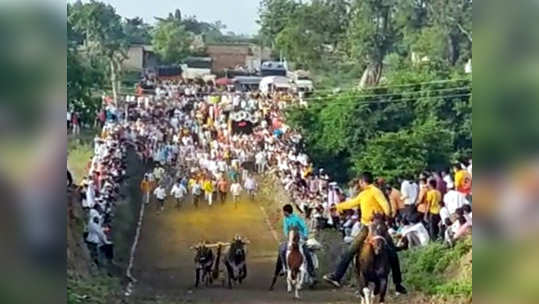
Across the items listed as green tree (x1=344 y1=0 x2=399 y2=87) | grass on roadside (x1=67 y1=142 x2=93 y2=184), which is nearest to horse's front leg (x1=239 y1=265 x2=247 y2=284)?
grass on roadside (x1=67 y1=142 x2=93 y2=184)

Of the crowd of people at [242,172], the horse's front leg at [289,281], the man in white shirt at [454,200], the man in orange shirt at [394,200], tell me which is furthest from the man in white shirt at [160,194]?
the man in white shirt at [454,200]

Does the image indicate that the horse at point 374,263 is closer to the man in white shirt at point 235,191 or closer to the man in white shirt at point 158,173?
the man in white shirt at point 235,191

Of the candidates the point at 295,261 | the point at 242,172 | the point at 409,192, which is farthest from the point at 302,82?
the point at 295,261

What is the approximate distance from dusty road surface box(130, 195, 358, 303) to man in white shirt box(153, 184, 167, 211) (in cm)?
3

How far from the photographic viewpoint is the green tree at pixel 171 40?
5160mm

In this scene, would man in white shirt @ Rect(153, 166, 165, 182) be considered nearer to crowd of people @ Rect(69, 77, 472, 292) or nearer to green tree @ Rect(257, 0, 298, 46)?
crowd of people @ Rect(69, 77, 472, 292)

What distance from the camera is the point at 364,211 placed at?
5.34 metres

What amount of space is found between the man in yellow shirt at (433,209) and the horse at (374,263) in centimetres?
23

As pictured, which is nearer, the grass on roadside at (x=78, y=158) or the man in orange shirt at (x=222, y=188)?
the grass on roadside at (x=78, y=158)

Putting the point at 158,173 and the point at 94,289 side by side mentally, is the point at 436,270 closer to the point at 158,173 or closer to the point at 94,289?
the point at 158,173

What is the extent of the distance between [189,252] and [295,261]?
533 mm

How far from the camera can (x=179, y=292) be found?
530 centimetres

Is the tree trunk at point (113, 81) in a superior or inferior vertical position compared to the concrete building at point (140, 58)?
inferior

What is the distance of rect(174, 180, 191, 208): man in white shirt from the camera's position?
Answer: 209 inches
